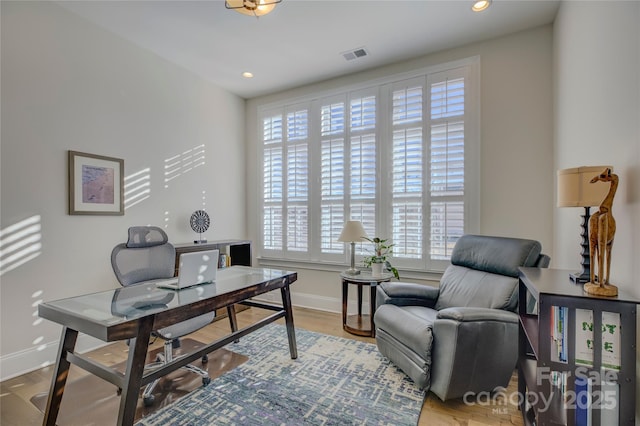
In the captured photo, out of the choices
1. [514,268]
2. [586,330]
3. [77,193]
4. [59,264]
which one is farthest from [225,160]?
[586,330]

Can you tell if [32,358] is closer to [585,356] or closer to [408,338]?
[408,338]

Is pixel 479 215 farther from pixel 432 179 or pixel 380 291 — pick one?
pixel 380 291

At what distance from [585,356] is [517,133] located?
238cm

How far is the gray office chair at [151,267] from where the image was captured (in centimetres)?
207

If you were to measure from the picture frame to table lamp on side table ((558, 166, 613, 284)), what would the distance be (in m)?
3.64

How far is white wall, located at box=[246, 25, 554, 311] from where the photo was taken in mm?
2861

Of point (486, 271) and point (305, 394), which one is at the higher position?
point (486, 271)

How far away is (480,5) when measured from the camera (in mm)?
2525

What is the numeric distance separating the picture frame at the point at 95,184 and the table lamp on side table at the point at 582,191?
3.64 m

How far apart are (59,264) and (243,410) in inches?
83.4

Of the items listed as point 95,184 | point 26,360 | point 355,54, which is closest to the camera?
point 26,360

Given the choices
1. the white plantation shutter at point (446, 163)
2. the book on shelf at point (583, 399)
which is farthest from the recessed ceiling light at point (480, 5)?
the book on shelf at point (583, 399)

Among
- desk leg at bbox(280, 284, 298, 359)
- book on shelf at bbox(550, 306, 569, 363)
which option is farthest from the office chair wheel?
book on shelf at bbox(550, 306, 569, 363)

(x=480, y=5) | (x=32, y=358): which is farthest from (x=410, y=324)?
(x=32, y=358)
